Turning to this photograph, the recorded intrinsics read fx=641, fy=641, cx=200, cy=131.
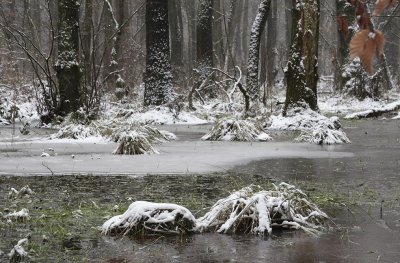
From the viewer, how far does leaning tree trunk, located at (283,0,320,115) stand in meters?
11.1

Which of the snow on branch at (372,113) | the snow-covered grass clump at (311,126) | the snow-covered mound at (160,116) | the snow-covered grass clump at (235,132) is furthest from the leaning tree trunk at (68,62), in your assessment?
the snow on branch at (372,113)

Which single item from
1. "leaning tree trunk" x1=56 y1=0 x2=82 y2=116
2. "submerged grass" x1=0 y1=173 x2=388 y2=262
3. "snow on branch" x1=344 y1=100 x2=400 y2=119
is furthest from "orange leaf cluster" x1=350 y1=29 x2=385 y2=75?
"snow on branch" x1=344 y1=100 x2=400 y2=119

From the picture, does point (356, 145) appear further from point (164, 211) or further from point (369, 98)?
point (369, 98)

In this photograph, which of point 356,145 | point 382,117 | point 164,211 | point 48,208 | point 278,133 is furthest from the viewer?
point 382,117

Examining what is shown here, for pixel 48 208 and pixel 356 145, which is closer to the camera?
pixel 48 208

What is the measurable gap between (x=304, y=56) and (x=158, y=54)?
13.6 ft

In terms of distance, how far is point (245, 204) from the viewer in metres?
3.77

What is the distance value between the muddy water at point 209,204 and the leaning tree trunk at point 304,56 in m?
4.30

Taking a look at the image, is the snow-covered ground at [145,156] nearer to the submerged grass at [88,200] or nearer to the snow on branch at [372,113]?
the submerged grass at [88,200]

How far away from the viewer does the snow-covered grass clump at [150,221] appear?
359 cm

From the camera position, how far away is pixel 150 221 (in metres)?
3.61

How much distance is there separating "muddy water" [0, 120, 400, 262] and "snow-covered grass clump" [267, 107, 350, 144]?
1.91 m

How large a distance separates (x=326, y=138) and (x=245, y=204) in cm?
536

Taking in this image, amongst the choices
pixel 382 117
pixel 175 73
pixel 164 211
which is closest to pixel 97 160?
pixel 164 211
